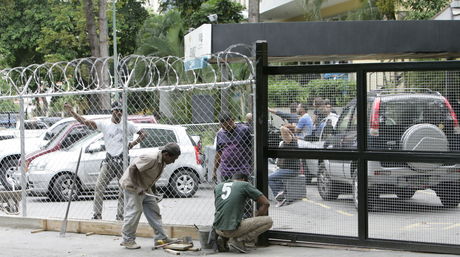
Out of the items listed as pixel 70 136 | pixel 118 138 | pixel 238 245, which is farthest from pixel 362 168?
pixel 70 136

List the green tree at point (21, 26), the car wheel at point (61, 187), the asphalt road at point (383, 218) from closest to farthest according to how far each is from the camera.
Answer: the asphalt road at point (383, 218) → the car wheel at point (61, 187) → the green tree at point (21, 26)

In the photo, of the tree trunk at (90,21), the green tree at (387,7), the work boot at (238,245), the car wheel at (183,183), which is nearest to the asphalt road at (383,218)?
the work boot at (238,245)

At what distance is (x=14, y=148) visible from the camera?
658 inches

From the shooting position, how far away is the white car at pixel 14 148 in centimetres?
1572

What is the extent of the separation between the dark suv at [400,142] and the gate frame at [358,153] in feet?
0.25

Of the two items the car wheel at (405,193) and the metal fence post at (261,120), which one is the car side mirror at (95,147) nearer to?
the metal fence post at (261,120)

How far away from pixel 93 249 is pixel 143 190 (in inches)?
42.7

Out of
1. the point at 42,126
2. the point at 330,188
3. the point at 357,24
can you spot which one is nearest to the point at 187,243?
the point at 330,188

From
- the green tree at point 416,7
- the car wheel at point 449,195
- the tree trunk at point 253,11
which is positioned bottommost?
the car wheel at point 449,195

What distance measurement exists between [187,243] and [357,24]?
30.7 feet

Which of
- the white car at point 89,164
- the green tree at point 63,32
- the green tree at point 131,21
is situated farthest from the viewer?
the green tree at point 131,21

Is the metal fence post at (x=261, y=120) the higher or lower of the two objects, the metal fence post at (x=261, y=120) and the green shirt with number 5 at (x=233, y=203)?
the higher

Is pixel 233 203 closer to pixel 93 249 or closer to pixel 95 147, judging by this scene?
pixel 93 249

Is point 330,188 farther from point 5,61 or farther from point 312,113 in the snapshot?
point 5,61
